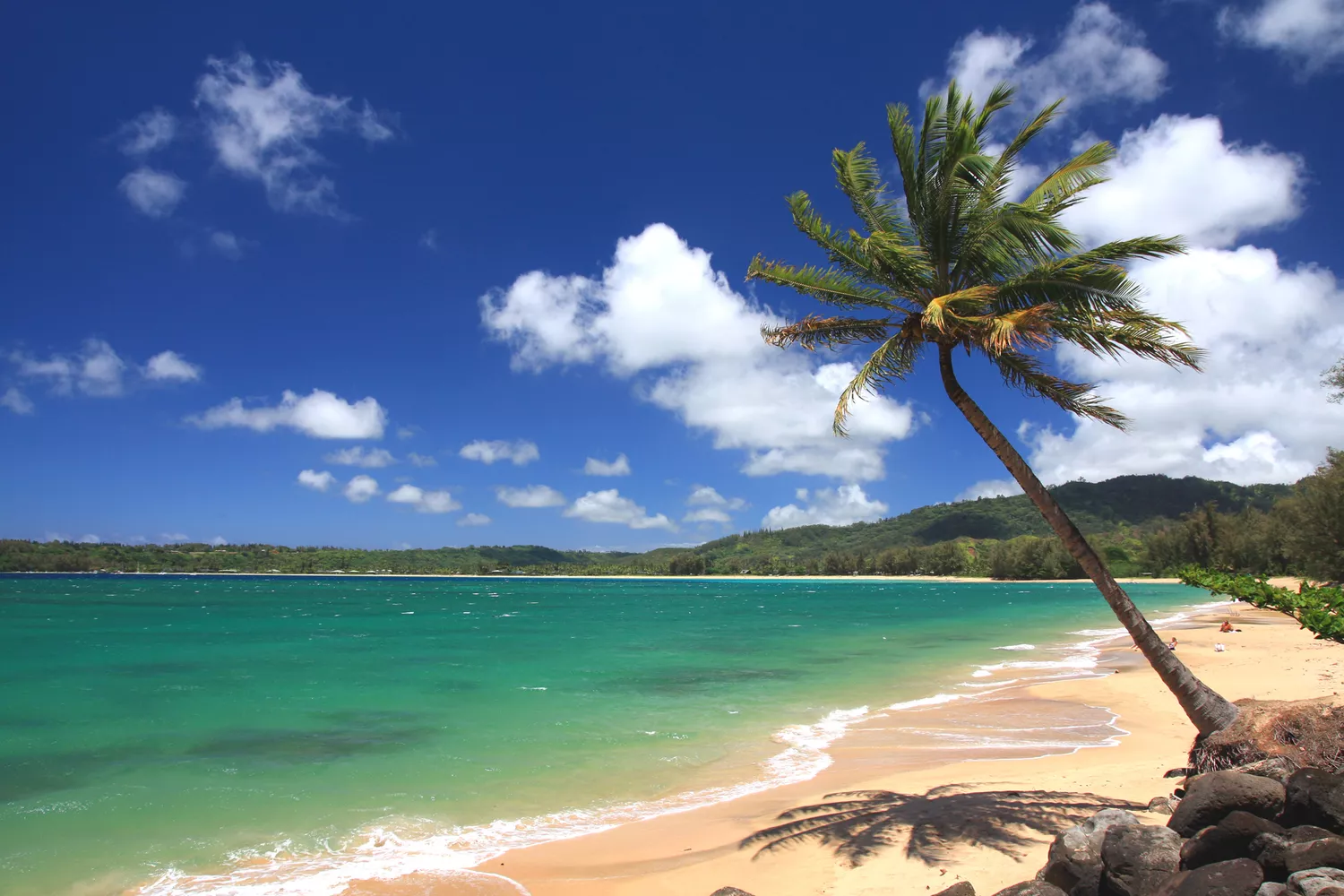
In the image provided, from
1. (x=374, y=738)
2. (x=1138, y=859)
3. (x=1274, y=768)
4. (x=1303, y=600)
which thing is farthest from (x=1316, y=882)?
(x=374, y=738)

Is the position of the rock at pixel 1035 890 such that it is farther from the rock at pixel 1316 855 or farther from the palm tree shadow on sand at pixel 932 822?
the palm tree shadow on sand at pixel 932 822

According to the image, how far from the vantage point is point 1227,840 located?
5.29 meters

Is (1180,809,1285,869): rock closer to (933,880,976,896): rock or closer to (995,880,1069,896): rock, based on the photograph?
(995,880,1069,896): rock

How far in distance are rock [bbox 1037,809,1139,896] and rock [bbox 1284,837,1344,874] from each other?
42.3 inches

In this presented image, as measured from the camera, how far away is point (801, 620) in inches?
2060

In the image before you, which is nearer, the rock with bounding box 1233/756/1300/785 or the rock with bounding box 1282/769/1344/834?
the rock with bounding box 1282/769/1344/834

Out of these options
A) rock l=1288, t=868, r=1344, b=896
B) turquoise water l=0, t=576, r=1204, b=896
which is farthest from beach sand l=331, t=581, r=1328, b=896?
rock l=1288, t=868, r=1344, b=896

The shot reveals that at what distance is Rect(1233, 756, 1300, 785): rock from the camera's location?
6488 millimetres

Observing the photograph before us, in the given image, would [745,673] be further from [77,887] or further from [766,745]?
[77,887]

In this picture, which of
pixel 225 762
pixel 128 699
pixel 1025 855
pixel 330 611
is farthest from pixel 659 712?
pixel 330 611

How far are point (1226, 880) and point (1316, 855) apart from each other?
1.90ft

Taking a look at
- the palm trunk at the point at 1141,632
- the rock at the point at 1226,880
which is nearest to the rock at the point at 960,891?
the rock at the point at 1226,880

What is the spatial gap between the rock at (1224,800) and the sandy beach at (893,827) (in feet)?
4.83

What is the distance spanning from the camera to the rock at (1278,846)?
194 inches
